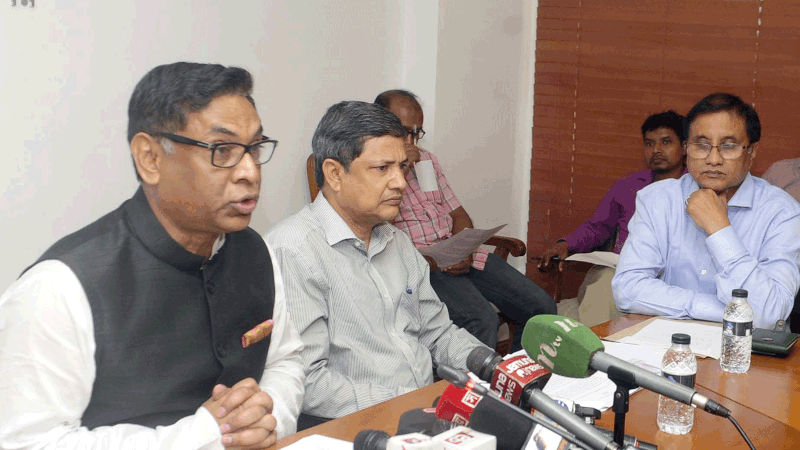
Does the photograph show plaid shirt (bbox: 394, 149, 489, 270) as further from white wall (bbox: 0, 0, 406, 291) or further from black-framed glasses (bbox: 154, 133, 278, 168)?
Answer: black-framed glasses (bbox: 154, 133, 278, 168)

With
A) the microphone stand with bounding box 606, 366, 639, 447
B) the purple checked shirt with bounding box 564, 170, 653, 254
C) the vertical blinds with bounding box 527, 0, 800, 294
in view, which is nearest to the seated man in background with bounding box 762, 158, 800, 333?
A: the vertical blinds with bounding box 527, 0, 800, 294

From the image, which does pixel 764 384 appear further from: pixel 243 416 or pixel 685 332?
pixel 243 416

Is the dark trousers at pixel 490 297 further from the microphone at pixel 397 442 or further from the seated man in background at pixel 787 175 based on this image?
the microphone at pixel 397 442

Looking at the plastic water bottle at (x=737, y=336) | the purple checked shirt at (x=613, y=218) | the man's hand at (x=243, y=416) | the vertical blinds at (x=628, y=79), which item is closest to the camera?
the man's hand at (x=243, y=416)

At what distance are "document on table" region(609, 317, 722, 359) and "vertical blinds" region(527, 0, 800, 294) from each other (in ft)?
7.46

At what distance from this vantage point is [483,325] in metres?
3.51

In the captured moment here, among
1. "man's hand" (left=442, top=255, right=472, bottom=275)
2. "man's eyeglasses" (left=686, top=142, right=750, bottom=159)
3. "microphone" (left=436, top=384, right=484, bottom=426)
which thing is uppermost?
"man's eyeglasses" (left=686, top=142, right=750, bottom=159)

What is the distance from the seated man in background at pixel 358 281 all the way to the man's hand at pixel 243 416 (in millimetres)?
508

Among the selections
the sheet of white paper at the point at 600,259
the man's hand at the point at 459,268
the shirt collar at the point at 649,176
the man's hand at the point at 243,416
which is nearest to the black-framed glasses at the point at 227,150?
the man's hand at the point at 243,416

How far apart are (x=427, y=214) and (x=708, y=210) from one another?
152 centimetres

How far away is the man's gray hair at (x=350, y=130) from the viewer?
2264 millimetres

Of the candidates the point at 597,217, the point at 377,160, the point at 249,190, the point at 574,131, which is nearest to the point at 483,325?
the point at 597,217

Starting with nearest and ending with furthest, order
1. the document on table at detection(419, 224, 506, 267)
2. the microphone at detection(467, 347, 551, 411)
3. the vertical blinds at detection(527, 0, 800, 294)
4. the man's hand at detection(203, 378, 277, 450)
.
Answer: the microphone at detection(467, 347, 551, 411) < the man's hand at detection(203, 378, 277, 450) < the document on table at detection(419, 224, 506, 267) < the vertical blinds at detection(527, 0, 800, 294)

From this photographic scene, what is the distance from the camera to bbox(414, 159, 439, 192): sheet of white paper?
12.8 ft
